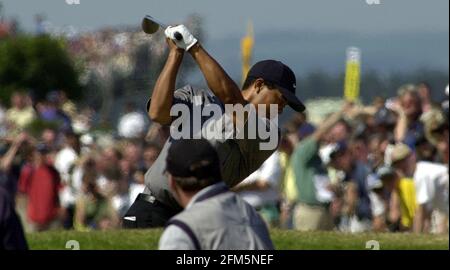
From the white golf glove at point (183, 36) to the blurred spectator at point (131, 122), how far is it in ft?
38.0

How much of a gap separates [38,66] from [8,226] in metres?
35.7

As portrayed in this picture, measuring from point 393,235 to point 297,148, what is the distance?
9.96 ft

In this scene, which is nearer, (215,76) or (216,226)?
(216,226)

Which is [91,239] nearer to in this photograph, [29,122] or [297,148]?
[297,148]

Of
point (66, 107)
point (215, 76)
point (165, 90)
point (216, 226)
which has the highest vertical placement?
point (215, 76)

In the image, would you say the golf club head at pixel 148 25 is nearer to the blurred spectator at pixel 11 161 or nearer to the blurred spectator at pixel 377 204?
the blurred spectator at pixel 377 204

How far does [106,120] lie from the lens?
25.2 m

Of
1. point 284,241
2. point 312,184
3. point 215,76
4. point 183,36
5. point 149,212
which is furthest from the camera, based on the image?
point 312,184

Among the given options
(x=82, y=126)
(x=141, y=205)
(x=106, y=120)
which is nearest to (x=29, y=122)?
(x=82, y=126)

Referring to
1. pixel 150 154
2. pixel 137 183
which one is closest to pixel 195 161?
pixel 150 154

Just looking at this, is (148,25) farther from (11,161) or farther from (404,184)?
(11,161)

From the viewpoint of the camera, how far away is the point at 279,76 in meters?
9.61

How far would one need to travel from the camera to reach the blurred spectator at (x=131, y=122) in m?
20.6
